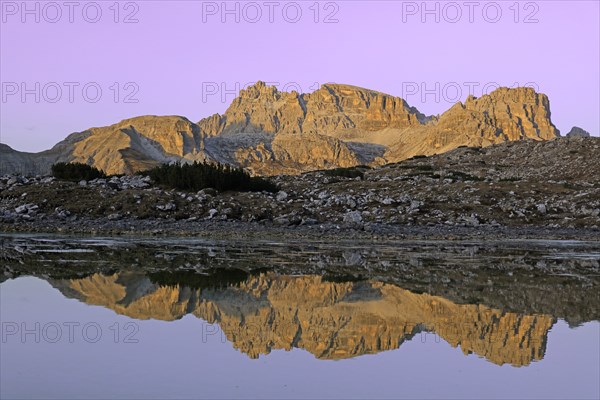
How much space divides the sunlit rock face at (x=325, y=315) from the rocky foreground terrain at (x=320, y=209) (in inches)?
609

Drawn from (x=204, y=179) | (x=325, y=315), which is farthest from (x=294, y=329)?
(x=204, y=179)

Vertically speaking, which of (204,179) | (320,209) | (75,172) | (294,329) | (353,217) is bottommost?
(294,329)

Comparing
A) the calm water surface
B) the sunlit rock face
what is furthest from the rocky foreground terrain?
the sunlit rock face

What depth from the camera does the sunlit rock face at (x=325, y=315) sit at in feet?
27.3

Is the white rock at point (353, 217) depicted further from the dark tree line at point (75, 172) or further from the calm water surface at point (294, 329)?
the dark tree line at point (75, 172)

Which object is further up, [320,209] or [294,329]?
[320,209]

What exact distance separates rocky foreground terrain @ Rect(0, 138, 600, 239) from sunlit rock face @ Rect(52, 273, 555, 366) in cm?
1546

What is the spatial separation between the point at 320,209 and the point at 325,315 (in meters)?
24.8

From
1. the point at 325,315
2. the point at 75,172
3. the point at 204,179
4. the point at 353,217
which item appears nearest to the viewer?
the point at 325,315

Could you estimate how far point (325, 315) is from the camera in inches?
405

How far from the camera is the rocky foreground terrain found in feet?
99.6

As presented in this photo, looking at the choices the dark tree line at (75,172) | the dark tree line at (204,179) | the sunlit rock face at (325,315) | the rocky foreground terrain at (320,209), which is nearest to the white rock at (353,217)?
the rocky foreground terrain at (320,209)

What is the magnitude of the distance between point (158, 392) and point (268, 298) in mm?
5730

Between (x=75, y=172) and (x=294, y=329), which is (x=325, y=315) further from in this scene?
(x=75, y=172)
